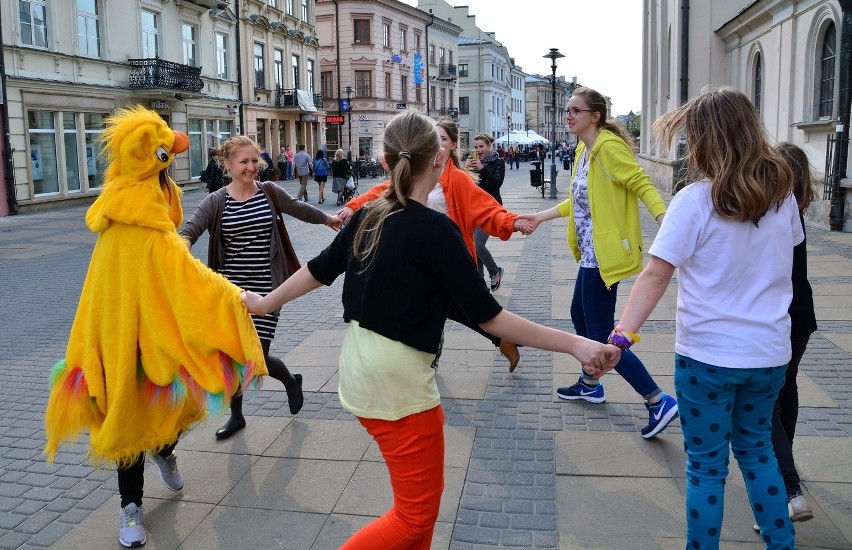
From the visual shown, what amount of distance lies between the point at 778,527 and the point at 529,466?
1558 mm

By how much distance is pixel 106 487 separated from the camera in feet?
13.6

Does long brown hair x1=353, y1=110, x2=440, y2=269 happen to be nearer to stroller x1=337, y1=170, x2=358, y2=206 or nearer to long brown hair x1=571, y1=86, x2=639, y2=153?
long brown hair x1=571, y1=86, x2=639, y2=153

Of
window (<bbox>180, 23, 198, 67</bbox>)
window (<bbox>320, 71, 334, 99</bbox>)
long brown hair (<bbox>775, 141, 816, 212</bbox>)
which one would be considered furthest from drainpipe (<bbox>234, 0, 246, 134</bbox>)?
long brown hair (<bbox>775, 141, 816, 212</bbox>)

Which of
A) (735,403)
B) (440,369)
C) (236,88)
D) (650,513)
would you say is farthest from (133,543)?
(236,88)

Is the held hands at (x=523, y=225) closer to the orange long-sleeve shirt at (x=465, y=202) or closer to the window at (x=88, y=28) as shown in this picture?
the orange long-sleeve shirt at (x=465, y=202)

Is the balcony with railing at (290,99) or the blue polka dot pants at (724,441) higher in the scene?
the balcony with railing at (290,99)

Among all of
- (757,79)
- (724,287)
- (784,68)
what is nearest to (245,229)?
(724,287)

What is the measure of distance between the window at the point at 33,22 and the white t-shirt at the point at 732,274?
22.6m

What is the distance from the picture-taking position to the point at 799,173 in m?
3.24

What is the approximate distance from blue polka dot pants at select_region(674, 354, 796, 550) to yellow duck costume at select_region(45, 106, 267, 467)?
1.73 meters

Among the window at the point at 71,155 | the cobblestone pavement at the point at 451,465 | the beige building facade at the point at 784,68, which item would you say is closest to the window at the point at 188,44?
the window at the point at 71,155

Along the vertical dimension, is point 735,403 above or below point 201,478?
above

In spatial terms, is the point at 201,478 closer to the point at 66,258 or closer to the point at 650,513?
the point at 650,513

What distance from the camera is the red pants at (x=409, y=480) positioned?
252cm
